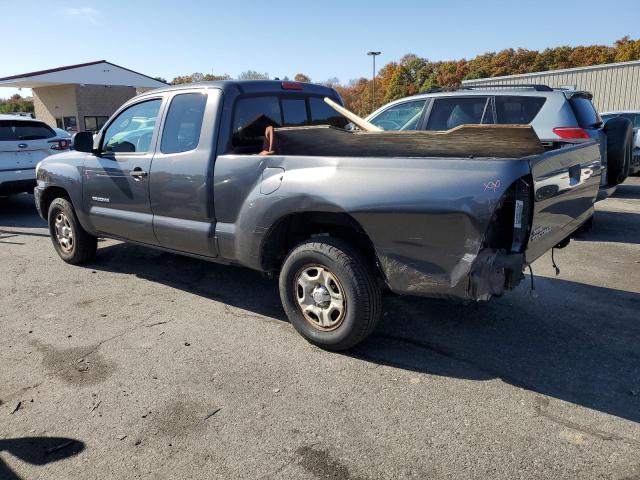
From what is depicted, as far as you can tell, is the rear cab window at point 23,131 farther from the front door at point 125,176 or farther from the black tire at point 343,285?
the black tire at point 343,285

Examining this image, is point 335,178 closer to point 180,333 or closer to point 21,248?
point 180,333

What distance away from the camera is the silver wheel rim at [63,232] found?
610cm

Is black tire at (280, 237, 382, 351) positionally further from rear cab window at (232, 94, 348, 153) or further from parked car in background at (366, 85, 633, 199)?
parked car in background at (366, 85, 633, 199)

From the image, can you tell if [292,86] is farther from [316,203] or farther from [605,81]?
[605,81]

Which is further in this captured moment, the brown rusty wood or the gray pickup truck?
the brown rusty wood

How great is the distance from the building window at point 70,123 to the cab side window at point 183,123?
105 ft

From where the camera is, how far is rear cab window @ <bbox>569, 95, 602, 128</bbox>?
6.69 meters

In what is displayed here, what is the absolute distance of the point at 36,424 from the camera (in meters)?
3.03

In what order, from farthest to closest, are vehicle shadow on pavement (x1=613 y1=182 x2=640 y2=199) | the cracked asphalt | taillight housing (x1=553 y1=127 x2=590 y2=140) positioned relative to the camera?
vehicle shadow on pavement (x1=613 y1=182 x2=640 y2=199), taillight housing (x1=553 y1=127 x2=590 y2=140), the cracked asphalt

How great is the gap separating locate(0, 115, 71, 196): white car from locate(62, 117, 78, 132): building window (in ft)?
82.9

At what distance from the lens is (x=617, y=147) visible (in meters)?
6.32

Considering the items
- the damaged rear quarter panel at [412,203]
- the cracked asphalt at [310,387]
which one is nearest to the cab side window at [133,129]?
the cracked asphalt at [310,387]

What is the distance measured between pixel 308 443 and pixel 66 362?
2081 millimetres

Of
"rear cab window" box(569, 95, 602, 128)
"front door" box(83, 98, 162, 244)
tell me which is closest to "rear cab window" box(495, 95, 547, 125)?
"rear cab window" box(569, 95, 602, 128)
